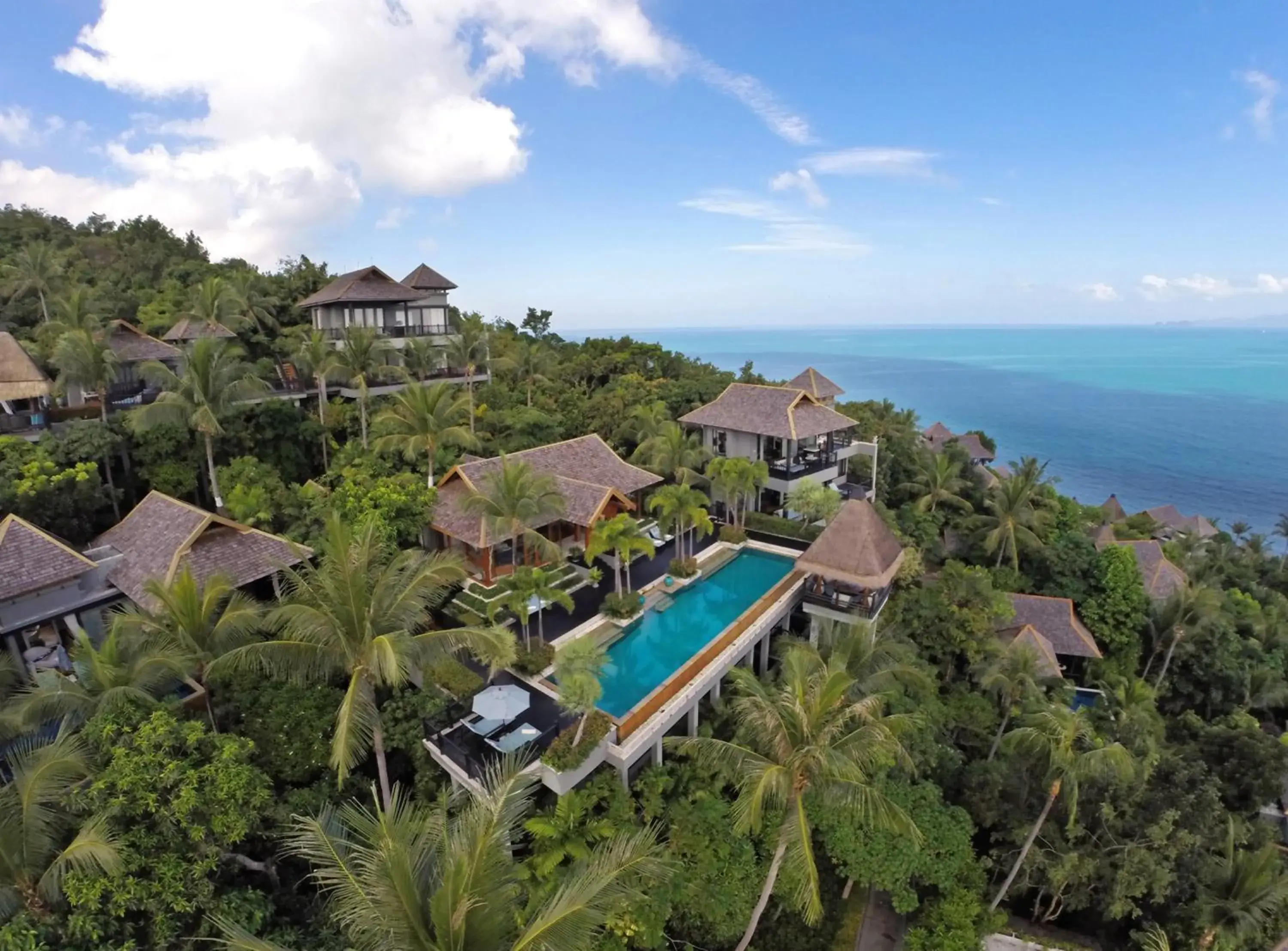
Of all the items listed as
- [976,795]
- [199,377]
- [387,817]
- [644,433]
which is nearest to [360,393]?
[199,377]

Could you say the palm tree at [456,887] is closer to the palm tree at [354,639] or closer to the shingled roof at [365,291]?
the palm tree at [354,639]

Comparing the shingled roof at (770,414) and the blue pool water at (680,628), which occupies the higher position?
the shingled roof at (770,414)

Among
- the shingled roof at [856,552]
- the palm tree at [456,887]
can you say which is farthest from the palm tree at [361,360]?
the palm tree at [456,887]

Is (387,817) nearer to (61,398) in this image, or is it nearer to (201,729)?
(201,729)

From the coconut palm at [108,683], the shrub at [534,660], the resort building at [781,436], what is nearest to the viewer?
the coconut palm at [108,683]

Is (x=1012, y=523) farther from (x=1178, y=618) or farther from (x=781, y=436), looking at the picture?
(x=781, y=436)

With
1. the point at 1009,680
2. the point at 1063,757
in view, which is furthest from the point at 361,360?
the point at 1063,757
